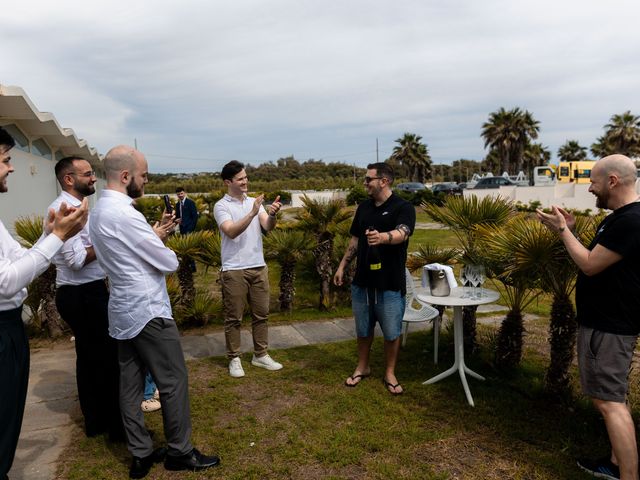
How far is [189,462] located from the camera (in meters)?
2.83

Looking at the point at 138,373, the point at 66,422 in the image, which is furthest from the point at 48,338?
the point at 138,373

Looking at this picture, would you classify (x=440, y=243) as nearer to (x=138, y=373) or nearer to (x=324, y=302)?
(x=324, y=302)

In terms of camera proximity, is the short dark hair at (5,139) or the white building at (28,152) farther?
the white building at (28,152)

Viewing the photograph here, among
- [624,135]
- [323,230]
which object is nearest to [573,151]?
[624,135]

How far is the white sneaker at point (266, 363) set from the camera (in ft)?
14.9

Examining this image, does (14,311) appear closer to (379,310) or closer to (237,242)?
(237,242)

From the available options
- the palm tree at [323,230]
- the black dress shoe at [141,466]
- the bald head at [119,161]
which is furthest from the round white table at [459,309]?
the palm tree at [323,230]

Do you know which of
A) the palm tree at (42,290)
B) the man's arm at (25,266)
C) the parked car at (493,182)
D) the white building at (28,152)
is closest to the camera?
the man's arm at (25,266)

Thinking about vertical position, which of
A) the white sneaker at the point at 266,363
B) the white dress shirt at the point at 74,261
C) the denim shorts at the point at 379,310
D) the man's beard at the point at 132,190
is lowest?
the white sneaker at the point at 266,363

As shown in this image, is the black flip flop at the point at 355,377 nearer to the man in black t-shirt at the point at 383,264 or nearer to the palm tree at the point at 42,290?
the man in black t-shirt at the point at 383,264

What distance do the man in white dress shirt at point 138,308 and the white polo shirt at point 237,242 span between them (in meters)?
1.44

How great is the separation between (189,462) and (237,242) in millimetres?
1956

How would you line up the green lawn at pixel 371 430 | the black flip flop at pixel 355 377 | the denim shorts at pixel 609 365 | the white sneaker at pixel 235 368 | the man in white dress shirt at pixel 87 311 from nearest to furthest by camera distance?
1. the denim shorts at pixel 609 365
2. the green lawn at pixel 371 430
3. the man in white dress shirt at pixel 87 311
4. the black flip flop at pixel 355 377
5. the white sneaker at pixel 235 368

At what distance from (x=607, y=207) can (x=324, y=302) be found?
4.63m
